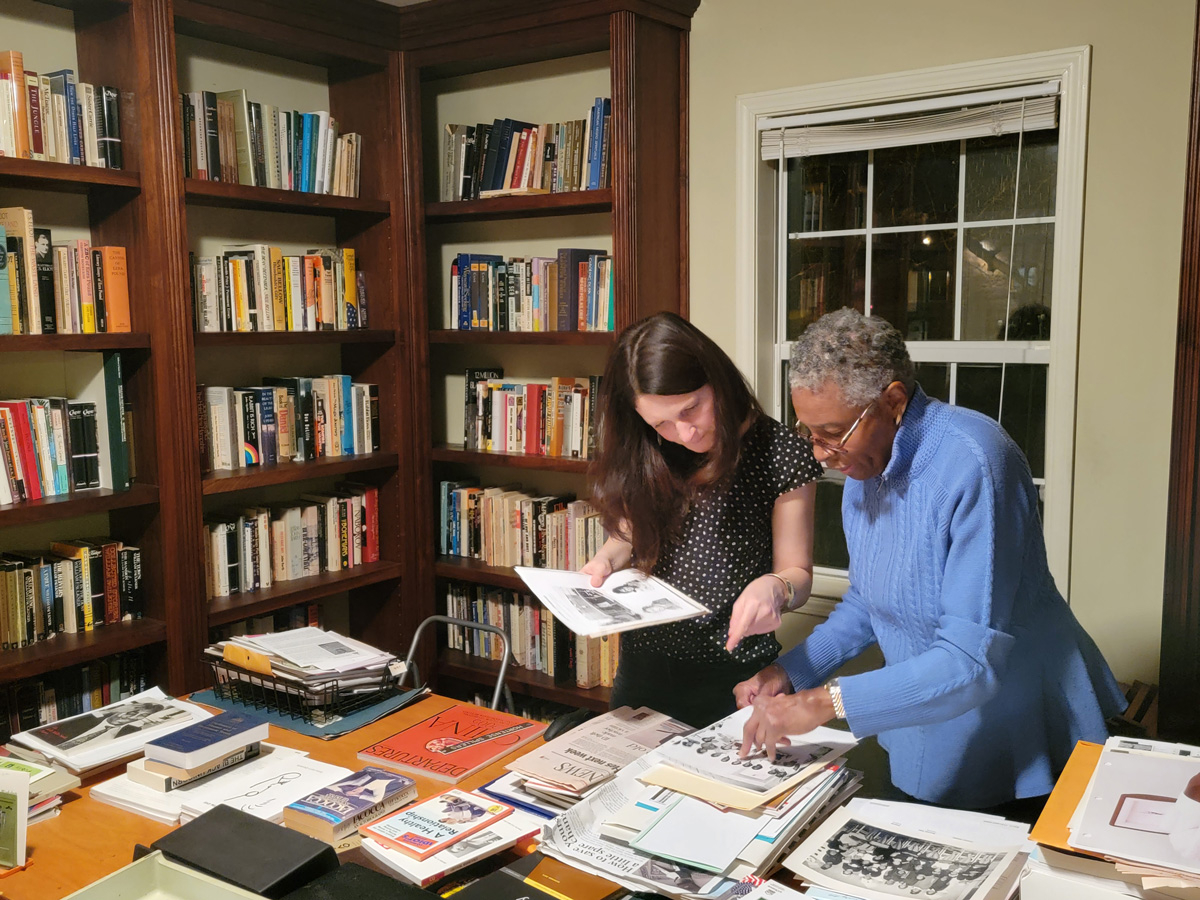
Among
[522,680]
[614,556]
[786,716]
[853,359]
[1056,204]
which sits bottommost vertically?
[522,680]

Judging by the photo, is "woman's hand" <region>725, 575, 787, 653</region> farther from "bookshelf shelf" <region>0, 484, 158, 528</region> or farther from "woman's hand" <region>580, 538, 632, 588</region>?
"bookshelf shelf" <region>0, 484, 158, 528</region>

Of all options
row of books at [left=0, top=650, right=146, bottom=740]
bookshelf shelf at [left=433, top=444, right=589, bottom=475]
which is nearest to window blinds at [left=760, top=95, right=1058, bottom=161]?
bookshelf shelf at [left=433, top=444, right=589, bottom=475]

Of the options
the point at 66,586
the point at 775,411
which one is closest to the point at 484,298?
the point at 775,411

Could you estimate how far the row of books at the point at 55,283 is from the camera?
2.72 m

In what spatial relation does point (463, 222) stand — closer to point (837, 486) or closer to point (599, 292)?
point (599, 292)

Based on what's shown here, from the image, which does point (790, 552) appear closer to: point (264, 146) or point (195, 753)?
point (195, 753)

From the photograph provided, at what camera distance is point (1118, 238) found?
268 cm

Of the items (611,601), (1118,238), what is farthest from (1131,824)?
(1118,238)

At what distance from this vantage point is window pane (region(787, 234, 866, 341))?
3273 mm

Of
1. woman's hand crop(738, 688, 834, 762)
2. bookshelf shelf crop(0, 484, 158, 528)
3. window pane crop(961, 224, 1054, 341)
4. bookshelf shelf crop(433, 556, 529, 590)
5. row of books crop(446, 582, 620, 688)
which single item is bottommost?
row of books crop(446, 582, 620, 688)

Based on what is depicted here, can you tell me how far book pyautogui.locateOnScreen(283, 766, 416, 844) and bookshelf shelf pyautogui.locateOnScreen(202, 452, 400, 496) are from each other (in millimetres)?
1597

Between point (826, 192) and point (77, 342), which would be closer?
point (77, 342)

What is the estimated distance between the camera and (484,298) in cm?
363

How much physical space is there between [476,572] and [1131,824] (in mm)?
2700
